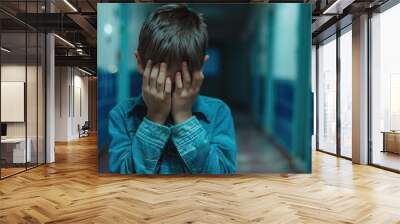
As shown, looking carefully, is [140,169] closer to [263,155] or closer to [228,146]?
[228,146]

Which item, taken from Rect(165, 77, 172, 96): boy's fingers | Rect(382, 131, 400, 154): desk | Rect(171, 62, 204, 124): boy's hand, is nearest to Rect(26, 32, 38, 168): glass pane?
Rect(165, 77, 172, 96): boy's fingers

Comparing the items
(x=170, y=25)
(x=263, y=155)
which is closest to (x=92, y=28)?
(x=170, y=25)

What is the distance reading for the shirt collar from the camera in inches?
230

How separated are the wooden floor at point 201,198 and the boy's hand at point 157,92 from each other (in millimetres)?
1081

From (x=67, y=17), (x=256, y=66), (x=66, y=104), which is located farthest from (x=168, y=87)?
(x=66, y=104)

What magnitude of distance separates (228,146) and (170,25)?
2045 mm

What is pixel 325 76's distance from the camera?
36.0 feet

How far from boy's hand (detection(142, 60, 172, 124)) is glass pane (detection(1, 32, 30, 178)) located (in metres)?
2.64

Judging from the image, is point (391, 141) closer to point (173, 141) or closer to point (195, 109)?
point (195, 109)

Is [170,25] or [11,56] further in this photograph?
[11,56]

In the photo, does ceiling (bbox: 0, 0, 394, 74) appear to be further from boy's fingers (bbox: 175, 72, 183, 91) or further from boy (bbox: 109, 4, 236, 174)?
boy's fingers (bbox: 175, 72, 183, 91)

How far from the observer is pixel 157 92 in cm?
568

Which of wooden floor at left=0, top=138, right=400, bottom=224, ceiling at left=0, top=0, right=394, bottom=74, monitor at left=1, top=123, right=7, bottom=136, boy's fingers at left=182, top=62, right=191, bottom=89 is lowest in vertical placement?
wooden floor at left=0, top=138, right=400, bottom=224

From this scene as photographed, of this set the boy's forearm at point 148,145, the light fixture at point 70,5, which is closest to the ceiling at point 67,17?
the light fixture at point 70,5
